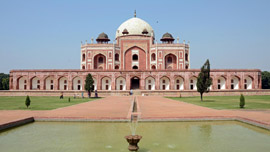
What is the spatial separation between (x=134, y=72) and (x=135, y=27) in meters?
15.5

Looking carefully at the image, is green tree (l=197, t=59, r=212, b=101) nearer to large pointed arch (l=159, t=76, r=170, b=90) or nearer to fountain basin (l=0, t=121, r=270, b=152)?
fountain basin (l=0, t=121, r=270, b=152)

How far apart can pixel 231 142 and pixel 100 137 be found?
3889 mm

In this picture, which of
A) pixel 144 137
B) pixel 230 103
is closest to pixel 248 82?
pixel 230 103

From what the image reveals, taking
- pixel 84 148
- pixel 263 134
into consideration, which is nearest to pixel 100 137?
pixel 84 148

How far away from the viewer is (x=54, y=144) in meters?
6.42

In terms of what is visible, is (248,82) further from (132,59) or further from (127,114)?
(127,114)

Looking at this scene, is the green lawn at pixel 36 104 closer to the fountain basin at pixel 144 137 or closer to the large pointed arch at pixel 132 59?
the fountain basin at pixel 144 137

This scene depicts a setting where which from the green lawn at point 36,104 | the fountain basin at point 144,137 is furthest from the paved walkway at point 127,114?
the green lawn at point 36,104

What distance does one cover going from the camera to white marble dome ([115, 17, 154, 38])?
48281 millimetres

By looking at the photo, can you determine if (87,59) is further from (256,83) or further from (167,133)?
(167,133)

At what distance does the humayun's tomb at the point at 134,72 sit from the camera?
3669 centimetres

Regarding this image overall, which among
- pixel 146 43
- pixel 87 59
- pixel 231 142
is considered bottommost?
pixel 231 142

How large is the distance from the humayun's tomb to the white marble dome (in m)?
2.58

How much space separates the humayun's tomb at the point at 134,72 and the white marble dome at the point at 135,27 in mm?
2577
